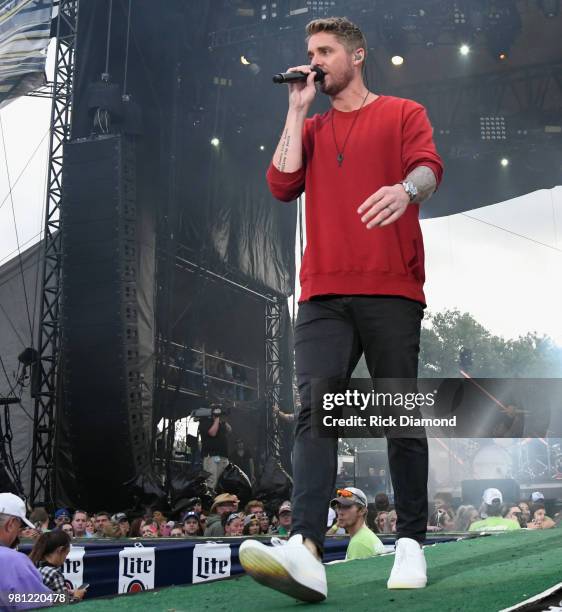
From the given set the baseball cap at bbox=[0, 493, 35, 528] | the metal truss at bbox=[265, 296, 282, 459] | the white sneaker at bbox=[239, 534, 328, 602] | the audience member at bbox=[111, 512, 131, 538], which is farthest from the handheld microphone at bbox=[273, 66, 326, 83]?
the metal truss at bbox=[265, 296, 282, 459]

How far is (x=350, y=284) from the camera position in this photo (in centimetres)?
235

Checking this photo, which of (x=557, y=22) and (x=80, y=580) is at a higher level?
(x=557, y=22)

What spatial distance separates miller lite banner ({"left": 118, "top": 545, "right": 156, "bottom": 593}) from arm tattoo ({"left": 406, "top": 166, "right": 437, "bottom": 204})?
3.04 metres

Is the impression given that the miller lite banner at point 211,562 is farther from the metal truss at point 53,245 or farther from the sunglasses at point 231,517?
the metal truss at point 53,245

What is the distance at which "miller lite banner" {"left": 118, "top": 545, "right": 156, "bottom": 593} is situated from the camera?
4625 millimetres

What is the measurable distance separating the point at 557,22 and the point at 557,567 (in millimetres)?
14380

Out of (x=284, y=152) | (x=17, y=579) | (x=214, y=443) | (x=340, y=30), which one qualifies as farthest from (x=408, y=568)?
(x=214, y=443)

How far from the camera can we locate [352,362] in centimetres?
Answer: 240

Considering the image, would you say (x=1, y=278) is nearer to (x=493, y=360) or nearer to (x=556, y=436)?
(x=556, y=436)

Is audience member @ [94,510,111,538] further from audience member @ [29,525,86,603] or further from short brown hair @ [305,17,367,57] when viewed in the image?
short brown hair @ [305,17,367,57]

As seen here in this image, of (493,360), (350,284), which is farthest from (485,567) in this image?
(493,360)

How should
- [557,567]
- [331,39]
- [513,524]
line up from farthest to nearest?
1. [513,524]
2. [331,39]
3. [557,567]

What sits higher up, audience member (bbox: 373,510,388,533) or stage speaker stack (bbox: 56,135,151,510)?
stage speaker stack (bbox: 56,135,151,510)

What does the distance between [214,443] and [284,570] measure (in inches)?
494
